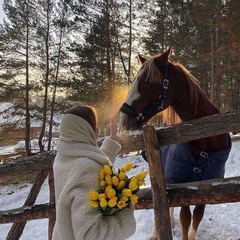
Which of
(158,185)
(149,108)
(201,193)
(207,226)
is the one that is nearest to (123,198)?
(158,185)

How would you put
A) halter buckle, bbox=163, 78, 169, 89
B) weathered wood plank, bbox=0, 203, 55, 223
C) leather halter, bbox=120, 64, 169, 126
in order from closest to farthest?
leather halter, bbox=120, 64, 169, 126 → halter buckle, bbox=163, 78, 169, 89 → weathered wood plank, bbox=0, 203, 55, 223

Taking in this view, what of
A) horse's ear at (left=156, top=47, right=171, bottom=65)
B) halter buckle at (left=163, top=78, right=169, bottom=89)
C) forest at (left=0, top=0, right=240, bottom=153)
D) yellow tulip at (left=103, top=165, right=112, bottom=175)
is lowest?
yellow tulip at (left=103, top=165, right=112, bottom=175)

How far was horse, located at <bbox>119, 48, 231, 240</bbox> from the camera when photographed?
2885 millimetres

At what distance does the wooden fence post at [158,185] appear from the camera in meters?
2.52

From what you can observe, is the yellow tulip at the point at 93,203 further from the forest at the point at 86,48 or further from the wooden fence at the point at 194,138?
the forest at the point at 86,48

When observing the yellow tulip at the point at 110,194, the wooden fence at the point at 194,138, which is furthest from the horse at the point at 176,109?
the yellow tulip at the point at 110,194

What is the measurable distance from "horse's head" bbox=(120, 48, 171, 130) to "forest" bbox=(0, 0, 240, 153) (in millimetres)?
12154

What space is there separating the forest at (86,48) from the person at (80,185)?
524 inches

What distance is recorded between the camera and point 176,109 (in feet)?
10.1

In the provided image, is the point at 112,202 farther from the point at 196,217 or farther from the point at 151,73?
the point at 196,217

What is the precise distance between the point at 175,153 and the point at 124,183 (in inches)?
59.9

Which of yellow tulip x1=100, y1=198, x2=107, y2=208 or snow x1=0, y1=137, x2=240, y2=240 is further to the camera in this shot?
snow x1=0, y1=137, x2=240, y2=240

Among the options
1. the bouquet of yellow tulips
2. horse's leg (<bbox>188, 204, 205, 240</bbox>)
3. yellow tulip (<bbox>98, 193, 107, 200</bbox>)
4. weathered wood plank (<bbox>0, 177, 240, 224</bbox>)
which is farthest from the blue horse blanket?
yellow tulip (<bbox>98, 193, 107, 200</bbox>)

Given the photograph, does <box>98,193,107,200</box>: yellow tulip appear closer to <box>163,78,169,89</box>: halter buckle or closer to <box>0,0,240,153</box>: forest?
<box>163,78,169,89</box>: halter buckle
